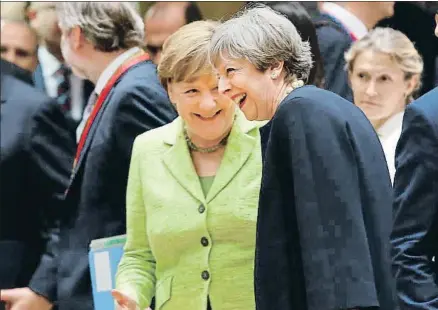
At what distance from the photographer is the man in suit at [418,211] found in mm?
2494

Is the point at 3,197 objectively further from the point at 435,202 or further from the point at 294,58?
the point at 435,202

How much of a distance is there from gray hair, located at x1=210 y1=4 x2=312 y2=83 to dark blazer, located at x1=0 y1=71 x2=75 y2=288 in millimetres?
1515

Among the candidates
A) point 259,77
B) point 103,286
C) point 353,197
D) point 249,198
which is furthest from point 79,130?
point 353,197

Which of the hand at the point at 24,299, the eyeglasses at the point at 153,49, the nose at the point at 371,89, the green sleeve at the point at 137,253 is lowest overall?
the hand at the point at 24,299

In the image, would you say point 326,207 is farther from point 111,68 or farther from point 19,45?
point 19,45

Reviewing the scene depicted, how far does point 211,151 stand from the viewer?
10.6 feet

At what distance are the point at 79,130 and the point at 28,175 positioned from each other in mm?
257

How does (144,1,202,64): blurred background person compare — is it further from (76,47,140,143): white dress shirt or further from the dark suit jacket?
(76,47,140,143): white dress shirt

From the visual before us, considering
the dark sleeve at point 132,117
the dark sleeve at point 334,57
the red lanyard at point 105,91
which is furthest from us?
the dark sleeve at point 334,57

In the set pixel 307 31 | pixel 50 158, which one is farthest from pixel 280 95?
pixel 50 158

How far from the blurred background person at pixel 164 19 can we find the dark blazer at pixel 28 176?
1.71 ft

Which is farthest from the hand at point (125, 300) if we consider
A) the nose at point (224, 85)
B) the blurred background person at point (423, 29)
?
the blurred background person at point (423, 29)

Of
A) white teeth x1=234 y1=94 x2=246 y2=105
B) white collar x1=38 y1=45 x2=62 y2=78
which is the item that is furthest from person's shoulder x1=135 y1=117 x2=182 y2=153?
white collar x1=38 y1=45 x2=62 y2=78

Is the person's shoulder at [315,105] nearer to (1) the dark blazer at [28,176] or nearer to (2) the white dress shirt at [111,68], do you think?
(2) the white dress shirt at [111,68]
